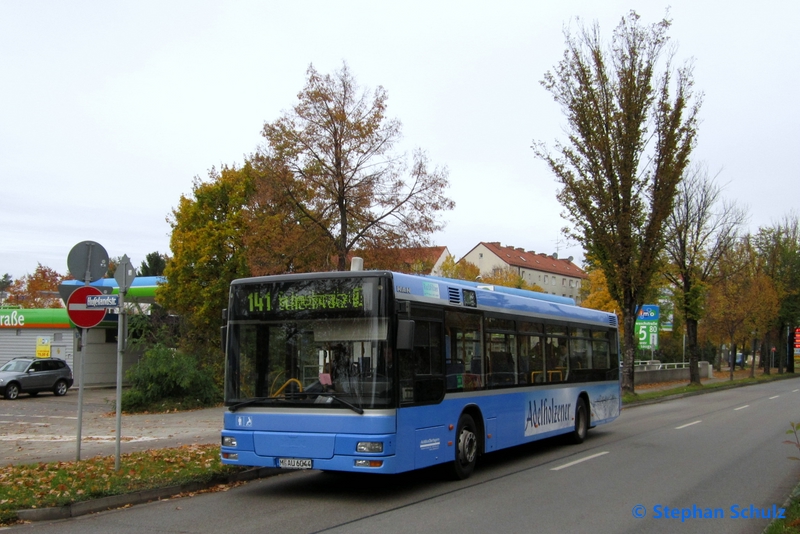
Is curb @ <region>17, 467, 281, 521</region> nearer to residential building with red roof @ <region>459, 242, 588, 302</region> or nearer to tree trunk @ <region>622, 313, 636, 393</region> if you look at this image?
tree trunk @ <region>622, 313, 636, 393</region>

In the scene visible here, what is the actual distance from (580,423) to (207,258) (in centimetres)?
1941

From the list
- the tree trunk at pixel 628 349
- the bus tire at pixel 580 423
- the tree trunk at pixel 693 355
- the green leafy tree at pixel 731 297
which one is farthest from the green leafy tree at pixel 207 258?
the green leafy tree at pixel 731 297

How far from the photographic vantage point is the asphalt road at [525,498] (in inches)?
309

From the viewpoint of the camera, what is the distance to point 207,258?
30.6m

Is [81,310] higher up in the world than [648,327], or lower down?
lower down

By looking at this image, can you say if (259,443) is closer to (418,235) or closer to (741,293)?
(418,235)

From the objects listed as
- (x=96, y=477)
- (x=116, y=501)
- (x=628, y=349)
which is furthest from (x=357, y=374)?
(x=628, y=349)

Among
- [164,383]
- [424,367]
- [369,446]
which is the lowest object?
[369,446]

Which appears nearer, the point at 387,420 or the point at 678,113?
the point at 387,420


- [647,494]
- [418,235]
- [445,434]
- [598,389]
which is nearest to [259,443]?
[445,434]

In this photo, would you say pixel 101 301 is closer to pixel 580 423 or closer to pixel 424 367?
pixel 424 367

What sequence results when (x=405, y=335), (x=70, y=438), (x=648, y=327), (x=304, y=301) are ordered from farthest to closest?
(x=648, y=327) → (x=70, y=438) → (x=304, y=301) → (x=405, y=335)

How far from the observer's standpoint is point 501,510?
8.50m

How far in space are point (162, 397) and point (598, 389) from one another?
13.8 metres
